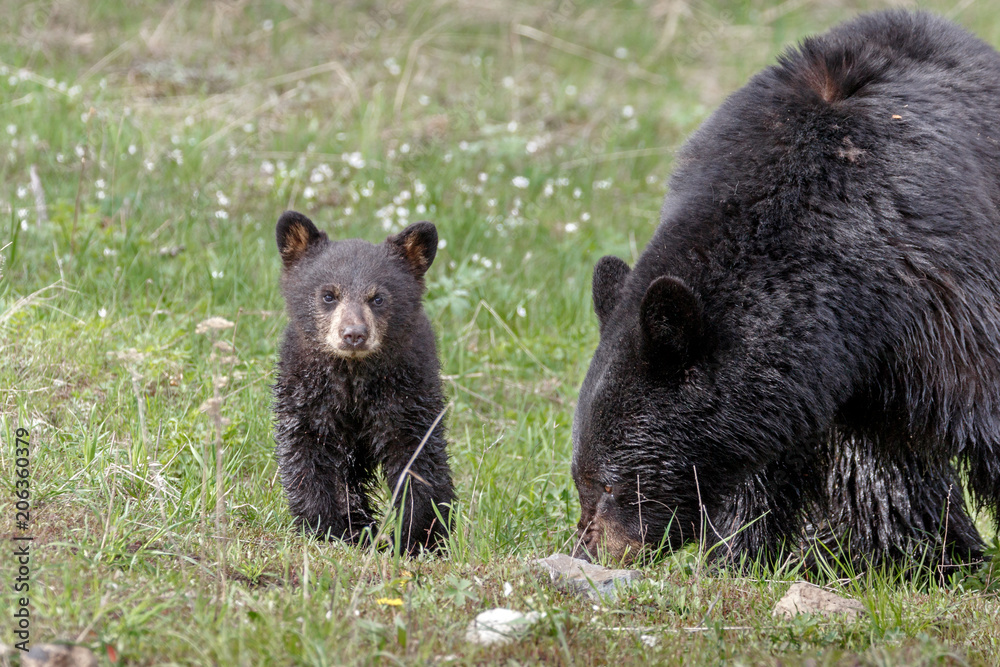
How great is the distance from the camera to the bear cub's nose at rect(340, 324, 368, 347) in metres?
4.18

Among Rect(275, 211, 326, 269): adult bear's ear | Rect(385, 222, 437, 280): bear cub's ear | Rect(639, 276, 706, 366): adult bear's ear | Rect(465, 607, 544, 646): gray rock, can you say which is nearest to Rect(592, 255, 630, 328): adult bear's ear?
Rect(639, 276, 706, 366): adult bear's ear

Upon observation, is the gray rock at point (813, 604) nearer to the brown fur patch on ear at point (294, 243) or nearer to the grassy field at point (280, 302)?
the grassy field at point (280, 302)

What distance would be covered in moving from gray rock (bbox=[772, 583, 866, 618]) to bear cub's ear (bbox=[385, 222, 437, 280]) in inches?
86.0

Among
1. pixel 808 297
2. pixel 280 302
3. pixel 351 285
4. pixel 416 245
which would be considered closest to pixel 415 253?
pixel 416 245

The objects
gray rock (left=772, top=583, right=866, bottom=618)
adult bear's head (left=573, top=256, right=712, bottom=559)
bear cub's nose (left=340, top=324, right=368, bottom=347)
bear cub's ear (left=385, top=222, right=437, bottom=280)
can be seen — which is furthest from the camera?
bear cub's ear (left=385, top=222, right=437, bottom=280)

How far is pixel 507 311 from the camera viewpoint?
727 cm

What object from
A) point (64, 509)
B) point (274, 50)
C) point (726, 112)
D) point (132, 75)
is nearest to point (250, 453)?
point (64, 509)

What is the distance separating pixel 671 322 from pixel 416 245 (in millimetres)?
1411

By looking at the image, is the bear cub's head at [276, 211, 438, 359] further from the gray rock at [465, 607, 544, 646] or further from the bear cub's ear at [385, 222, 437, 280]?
the gray rock at [465, 607, 544, 646]

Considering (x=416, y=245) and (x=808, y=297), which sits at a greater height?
(x=416, y=245)

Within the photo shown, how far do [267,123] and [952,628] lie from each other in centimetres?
790

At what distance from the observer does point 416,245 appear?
4.80 metres

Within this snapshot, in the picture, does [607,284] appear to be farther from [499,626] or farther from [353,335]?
[499,626]

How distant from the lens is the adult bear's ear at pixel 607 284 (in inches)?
177
